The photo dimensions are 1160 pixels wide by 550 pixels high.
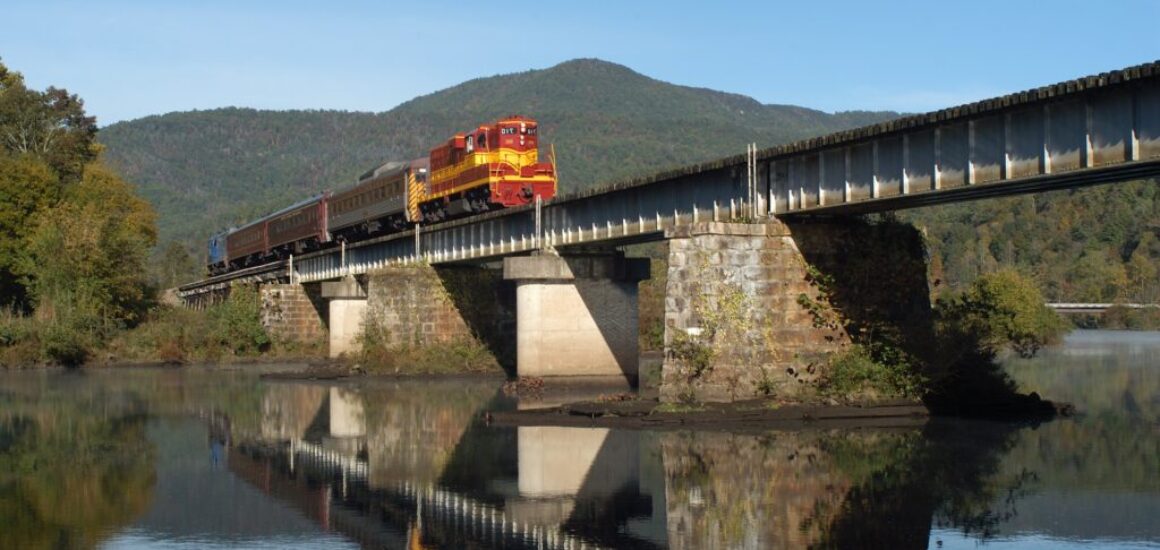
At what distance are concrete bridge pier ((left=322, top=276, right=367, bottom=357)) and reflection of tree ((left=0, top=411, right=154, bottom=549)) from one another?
2789 cm

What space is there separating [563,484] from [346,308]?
4616 centimetres

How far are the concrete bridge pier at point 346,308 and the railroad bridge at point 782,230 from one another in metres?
12.8

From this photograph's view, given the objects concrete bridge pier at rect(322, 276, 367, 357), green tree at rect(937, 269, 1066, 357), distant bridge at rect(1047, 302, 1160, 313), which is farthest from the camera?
distant bridge at rect(1047, 302, 1160, 313)

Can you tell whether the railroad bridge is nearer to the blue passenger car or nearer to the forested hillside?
the blue passenger car

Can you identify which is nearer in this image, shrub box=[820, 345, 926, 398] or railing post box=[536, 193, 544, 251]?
shrub box=[820, 345, 926, 398]

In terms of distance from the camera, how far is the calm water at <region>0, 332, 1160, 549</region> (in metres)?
21.1

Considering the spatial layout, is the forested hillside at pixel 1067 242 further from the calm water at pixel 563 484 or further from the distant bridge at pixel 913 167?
the calm water at pixel 563 484

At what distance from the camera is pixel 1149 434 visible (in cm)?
3328

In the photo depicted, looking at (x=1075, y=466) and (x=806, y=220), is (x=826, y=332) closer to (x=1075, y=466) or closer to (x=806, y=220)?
(x=806, y=220)

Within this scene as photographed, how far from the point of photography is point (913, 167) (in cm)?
3266

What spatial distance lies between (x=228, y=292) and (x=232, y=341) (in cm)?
1065

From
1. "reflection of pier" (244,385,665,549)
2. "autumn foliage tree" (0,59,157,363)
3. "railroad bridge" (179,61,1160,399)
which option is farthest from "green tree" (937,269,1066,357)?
"autumn foliage tree" (0,59,157,363)

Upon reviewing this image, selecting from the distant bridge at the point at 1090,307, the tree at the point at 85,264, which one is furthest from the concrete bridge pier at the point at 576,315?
the distant bridge at the point at 1090,307

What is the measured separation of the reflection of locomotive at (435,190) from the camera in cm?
5659
